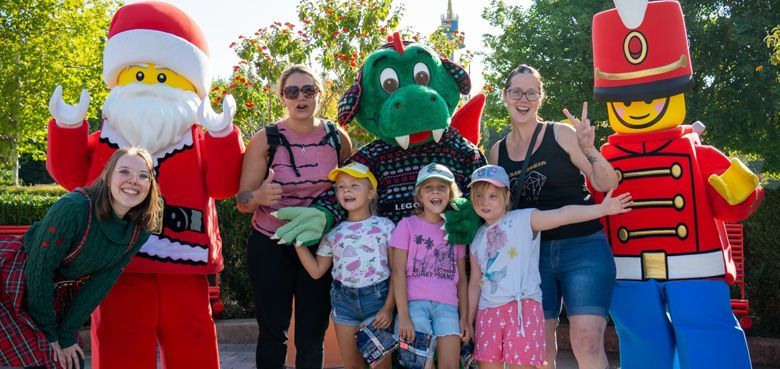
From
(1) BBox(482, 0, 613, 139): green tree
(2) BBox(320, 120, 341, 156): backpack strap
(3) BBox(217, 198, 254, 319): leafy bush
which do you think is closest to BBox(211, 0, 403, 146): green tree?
(3) BBox(217, 198, 254, 319): leafy bush

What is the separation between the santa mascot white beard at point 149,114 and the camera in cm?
391

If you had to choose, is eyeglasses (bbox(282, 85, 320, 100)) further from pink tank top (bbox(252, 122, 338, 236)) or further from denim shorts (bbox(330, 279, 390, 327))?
denim shorts (bbox(330, 279, 390, 327))

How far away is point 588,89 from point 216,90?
1242 cm

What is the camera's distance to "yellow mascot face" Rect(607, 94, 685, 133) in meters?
4.13

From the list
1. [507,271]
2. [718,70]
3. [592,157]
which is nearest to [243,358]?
[507,271]

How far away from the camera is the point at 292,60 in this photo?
839 centimetres

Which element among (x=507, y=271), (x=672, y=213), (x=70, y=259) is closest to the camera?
(x=70, y=259)

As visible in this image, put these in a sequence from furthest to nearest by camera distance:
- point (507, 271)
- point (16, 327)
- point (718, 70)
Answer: point (718, 70)
point (507, 271)
point (16, 327)

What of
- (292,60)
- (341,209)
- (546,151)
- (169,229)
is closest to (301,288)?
(341,209)

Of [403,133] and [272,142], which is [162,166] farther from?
[403,133]

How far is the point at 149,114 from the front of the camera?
12.8 feet

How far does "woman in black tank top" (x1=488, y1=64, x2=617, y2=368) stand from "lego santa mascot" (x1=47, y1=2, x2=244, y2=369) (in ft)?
5.22

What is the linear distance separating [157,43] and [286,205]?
45.0 inches

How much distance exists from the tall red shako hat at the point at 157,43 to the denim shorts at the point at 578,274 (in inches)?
86.3
